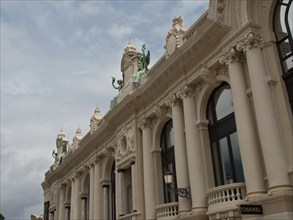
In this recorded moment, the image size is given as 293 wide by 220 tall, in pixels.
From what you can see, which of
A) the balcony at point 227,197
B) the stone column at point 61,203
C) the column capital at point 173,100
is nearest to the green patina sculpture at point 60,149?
the stone column at point 61,203

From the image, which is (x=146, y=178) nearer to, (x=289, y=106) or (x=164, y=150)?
(x=164, y=150)

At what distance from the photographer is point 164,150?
2330 centimetres

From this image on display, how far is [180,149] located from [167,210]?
3228mm

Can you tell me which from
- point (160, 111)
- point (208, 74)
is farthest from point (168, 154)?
point (208, 74)

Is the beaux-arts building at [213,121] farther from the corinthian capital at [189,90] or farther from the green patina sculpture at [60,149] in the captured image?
the green patina sculpture at [60,149]

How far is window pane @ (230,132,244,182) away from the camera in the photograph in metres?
17.0

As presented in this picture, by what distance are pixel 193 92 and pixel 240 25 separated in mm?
4671

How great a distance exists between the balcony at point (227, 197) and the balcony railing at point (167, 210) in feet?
12.4

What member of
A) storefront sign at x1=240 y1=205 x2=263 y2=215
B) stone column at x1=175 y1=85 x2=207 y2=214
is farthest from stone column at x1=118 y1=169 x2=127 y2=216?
storefront sign at x1=240 y1=205 x2=263 y2=215

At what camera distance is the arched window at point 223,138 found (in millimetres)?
17562

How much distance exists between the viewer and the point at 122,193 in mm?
25969

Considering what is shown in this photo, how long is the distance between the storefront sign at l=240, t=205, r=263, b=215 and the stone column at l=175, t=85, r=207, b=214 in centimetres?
386

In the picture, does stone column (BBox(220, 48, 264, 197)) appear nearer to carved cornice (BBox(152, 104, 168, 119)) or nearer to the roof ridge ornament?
the roof ridge ornament

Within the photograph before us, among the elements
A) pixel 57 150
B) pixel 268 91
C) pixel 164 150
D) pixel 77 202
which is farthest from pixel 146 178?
pixel 57 150
